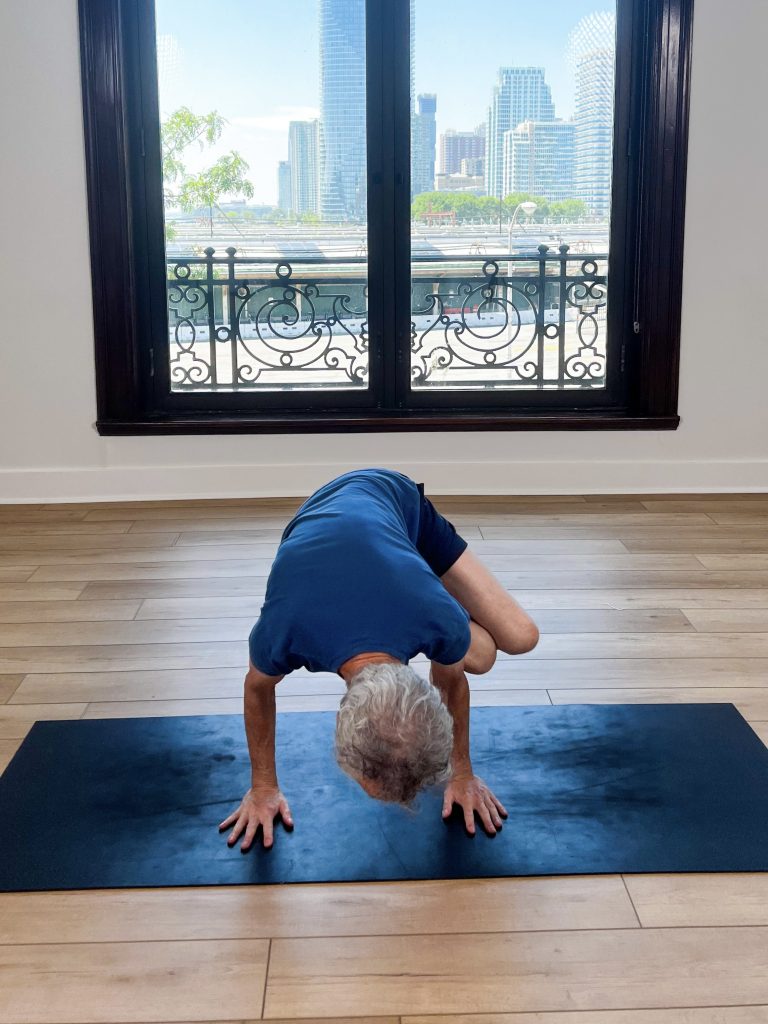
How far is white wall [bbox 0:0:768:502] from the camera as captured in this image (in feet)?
13.5

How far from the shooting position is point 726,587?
329 cm

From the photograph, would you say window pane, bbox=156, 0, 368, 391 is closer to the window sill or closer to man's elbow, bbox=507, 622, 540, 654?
the window sill

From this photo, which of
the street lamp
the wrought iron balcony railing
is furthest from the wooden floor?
the street lamp

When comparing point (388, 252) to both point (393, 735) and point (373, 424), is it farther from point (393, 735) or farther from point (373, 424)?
point (393, 735)

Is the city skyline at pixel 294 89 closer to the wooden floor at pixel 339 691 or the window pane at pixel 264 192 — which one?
the window pane at pixel 264 192

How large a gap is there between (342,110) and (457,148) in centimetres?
47

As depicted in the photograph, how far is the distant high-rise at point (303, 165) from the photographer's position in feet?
14.1

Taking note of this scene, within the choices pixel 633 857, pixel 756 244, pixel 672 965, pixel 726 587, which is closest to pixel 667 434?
pixel 756 244

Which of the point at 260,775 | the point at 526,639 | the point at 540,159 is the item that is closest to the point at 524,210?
the point at 540,159

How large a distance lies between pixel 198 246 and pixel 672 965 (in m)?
3.45

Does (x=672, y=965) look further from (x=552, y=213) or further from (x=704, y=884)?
(x=552, y=213)

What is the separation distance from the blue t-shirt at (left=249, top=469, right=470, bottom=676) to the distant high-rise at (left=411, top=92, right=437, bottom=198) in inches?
111

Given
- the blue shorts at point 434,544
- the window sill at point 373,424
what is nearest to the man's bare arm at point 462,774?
the blue shorts at point 434,544

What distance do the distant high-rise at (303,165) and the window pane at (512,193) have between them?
40 cm
